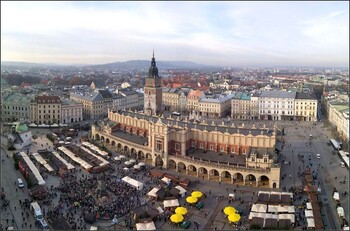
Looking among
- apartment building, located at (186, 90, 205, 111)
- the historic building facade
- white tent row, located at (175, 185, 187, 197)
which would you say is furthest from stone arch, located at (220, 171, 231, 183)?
apartment building, located at (186, 90, 205, 111)

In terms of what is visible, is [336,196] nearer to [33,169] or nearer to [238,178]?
[238,178]

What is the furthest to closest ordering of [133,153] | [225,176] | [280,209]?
[133,153], [225,176], [280,209]

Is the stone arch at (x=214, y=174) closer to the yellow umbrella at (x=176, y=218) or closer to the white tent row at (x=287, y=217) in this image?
the white tent row at (x=287, y=217)

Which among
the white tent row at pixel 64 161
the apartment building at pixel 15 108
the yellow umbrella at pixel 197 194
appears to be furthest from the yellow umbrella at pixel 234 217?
the apartment building at pixel 15 108

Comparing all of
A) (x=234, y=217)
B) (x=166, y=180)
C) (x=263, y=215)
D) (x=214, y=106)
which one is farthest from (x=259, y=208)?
(x=214, y=106)

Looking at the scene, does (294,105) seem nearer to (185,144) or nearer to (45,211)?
(185,144)

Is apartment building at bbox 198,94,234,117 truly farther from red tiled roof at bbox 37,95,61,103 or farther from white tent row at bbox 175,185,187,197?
white tent row at bbox 175,185,187,197

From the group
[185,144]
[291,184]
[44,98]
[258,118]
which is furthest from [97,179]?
[258,118]
